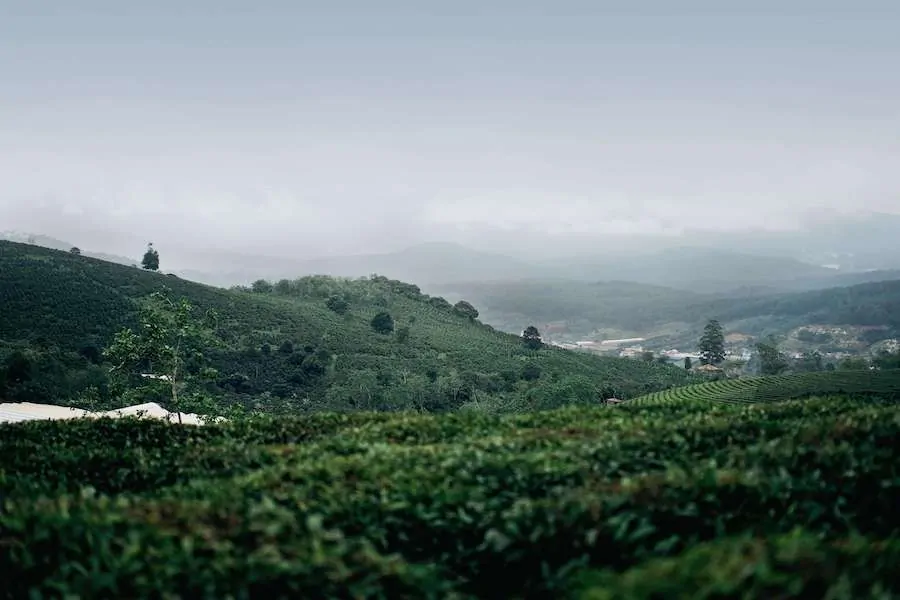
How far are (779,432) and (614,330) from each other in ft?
573

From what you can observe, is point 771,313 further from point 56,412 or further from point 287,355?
point 56,412

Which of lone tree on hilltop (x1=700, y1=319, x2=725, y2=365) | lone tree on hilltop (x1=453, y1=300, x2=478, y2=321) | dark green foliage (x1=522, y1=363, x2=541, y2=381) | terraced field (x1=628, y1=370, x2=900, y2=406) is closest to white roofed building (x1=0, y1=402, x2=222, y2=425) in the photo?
terraced field (x1=628, y1=370, x2=900, y2=406)

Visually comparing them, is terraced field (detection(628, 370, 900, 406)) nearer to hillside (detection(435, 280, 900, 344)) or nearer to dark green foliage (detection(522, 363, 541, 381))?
dark green foliage (detection(522, 363, 541, 381))

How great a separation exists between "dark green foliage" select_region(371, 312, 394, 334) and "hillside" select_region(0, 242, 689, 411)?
748mm

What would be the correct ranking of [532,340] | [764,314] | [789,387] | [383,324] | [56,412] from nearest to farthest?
1. [56,412]
2. [789,387]
3. [383,324]
4. [532,340]
5. [764,314]

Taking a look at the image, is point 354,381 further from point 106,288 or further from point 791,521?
point 791,521

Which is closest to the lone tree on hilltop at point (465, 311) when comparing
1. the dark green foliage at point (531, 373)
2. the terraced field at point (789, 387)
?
the dark green foliage at point (531, 373)

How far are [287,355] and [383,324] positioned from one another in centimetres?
1521

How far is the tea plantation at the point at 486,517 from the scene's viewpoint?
3877 millimetres

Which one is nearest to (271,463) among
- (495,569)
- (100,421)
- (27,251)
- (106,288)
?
(495,569)

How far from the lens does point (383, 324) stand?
58.2 metres

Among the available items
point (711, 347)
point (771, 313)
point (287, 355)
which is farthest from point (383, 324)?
point (771, 313)

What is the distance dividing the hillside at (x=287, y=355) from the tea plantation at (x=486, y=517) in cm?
2465

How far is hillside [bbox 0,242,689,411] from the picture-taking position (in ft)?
114
